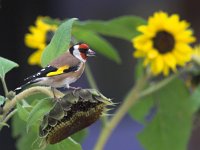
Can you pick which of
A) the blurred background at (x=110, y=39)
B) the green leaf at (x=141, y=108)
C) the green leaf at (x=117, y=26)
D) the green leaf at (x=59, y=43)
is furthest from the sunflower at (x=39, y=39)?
the blurred background at (x=110, y=39)

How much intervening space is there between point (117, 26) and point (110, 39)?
7.09 feet

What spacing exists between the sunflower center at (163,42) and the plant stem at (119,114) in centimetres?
6

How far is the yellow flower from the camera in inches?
55.4

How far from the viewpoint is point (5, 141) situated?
10.2ft

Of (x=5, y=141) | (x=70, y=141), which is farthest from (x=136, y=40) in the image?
(x=5, y=141)

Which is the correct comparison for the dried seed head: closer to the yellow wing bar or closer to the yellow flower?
the yellow wing bar

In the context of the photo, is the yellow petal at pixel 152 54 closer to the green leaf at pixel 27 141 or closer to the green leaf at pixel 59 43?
the green leaf at pixel 27 141

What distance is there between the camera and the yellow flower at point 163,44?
1406 mm

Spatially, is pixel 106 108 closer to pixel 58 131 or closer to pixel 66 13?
pixel 58 131

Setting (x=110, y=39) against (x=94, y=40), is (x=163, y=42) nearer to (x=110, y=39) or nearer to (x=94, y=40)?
(x=94, y=40)

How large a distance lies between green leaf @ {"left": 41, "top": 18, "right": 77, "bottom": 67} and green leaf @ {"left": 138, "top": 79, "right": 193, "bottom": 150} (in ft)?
1.99

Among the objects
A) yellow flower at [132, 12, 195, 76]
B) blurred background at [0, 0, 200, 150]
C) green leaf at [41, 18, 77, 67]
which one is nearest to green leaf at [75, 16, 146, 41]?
yellow flower at [132, 12, 195, 76]

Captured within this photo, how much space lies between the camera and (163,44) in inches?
56.6

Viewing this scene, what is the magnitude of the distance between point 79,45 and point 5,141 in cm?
229
